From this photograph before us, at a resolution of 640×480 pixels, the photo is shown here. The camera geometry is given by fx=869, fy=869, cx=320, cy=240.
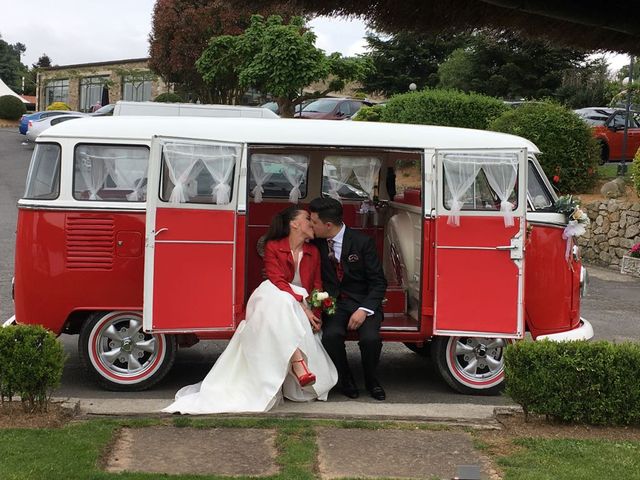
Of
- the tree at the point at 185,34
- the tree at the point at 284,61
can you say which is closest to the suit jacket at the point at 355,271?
the tree at the point at 284,61

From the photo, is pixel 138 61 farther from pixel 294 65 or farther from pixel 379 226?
pixel 379 226

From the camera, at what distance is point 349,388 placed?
795cm

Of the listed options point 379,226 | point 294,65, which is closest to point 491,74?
point 294,65

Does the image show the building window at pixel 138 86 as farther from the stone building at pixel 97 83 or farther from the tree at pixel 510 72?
the tree at pixel 510 72

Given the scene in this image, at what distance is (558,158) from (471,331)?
13.5m

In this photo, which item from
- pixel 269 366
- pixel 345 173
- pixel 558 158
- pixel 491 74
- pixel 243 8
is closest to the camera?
pixel 243 8

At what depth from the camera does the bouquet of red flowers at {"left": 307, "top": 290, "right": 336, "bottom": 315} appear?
25.6ft

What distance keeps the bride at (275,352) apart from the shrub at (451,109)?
16.3 metres

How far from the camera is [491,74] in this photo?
38.5 metres

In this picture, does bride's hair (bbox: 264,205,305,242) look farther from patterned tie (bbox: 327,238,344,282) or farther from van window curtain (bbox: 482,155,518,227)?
van window curtain (bbox: 482,155,518,227)

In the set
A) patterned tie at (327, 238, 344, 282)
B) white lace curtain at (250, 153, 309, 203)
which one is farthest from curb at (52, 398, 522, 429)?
white lace curtain at (250, 153, 309, 203)

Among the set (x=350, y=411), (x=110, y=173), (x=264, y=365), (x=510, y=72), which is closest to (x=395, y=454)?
(x=350, y=411)

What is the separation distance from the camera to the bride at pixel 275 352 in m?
7.32

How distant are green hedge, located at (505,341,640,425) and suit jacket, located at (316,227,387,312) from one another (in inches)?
70.9
